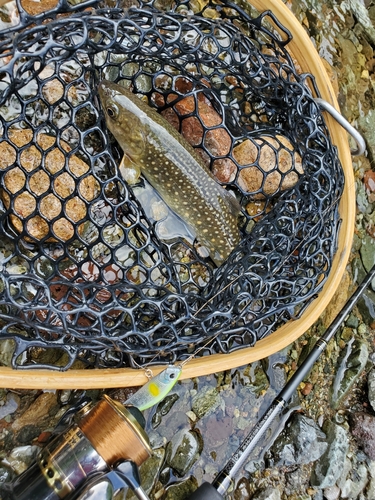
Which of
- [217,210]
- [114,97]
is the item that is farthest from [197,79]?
[217,210]

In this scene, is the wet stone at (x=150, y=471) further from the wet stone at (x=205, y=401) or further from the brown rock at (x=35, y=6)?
the brown rock at (x=35, y=6)

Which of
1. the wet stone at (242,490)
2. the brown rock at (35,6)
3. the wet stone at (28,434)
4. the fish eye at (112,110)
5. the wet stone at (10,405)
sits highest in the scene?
the brown rock at (35,6)

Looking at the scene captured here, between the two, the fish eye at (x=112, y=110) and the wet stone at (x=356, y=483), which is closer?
the fish eye at (x=112, y=110)

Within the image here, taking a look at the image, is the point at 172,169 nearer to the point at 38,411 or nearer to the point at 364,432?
the point at 38,411

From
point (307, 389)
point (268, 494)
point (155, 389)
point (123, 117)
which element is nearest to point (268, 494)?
point (268, 494)

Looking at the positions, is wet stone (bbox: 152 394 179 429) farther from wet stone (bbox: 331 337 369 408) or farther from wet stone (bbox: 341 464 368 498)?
wet stone (bbox: 341 464 368 498)

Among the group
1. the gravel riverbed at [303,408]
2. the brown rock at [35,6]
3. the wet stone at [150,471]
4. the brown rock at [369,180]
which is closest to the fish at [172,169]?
the brown rock at [35,6]

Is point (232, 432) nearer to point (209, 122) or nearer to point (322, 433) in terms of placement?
point (322, 433)
